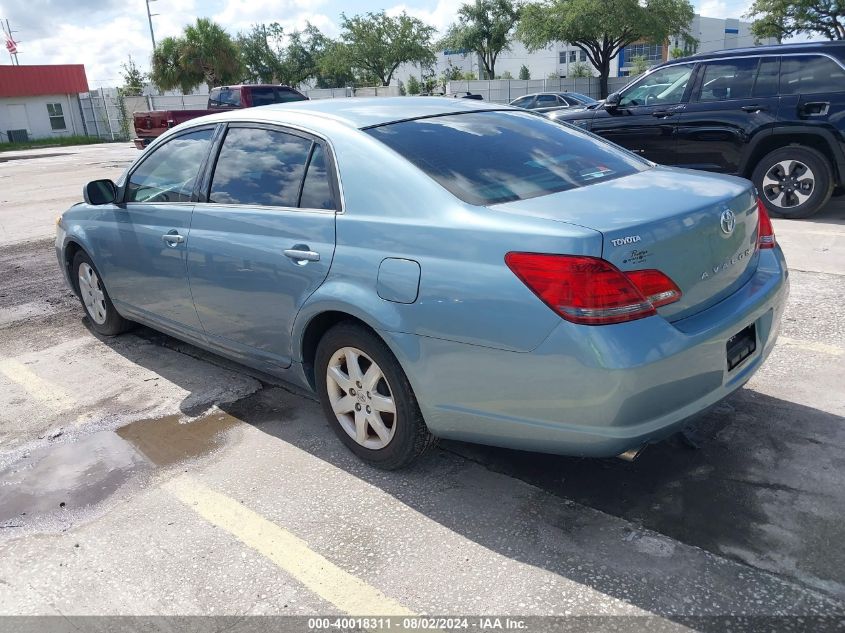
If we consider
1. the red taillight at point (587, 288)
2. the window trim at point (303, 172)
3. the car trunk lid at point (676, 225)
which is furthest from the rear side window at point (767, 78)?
the red taillight at point (587, 288)

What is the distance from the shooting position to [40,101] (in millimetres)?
42594

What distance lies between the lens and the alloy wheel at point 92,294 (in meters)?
5.31

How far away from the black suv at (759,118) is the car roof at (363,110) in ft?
16.7

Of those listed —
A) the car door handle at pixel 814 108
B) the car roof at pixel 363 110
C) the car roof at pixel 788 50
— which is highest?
the car roof at pixel 788 50

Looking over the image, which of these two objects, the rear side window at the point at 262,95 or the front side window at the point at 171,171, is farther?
the rear side window at the point at 262,95

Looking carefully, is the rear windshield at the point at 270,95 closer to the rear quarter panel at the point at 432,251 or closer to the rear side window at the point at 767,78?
the rear side window at the point at 767,78

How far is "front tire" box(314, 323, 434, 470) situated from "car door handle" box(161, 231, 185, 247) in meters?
1.26

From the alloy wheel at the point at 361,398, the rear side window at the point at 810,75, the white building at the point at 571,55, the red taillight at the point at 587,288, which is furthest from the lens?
the white building at the point at 571,55

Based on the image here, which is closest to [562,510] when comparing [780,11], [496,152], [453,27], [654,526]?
[654,526]

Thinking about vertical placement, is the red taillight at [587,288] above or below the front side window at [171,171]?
below

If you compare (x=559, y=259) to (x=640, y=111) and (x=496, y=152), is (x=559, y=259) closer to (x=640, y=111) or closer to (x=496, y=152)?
(x=496, y=152)

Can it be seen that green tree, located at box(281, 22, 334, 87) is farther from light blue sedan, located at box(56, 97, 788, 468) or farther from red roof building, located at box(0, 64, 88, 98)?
light blue sedan, located at box(56, 97, 788, 468)

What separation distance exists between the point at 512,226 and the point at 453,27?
5642 centimetres

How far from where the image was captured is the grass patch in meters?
37.9
